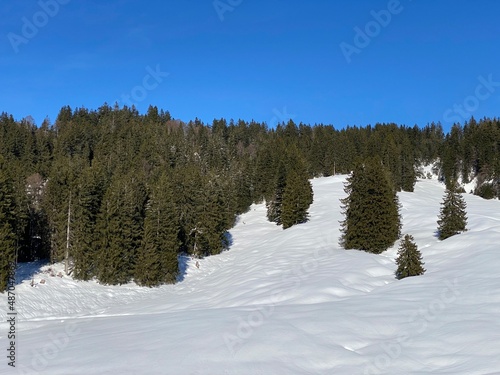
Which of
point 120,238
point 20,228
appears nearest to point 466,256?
point 120,238

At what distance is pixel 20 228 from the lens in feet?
118

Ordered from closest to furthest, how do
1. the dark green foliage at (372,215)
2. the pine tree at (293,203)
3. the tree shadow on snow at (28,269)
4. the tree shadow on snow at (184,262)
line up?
the tree shadow on snow at (28,269)
the dark green foliage at (372,215)
the tree shadow on snow at (184,262)
the pine tree at (293,203)

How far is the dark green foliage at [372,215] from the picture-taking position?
37844 millimetres

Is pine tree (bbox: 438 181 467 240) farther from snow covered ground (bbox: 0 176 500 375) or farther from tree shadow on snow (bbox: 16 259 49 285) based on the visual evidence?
tree shadow on snow (bbox: 16 259 49 285)

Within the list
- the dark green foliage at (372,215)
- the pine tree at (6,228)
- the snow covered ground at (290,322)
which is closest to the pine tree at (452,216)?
the snow covered ground at (290,322)

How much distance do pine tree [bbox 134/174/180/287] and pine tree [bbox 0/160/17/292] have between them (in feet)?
34.8

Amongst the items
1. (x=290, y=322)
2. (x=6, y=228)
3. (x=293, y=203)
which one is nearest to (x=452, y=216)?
(x=293, y=203)

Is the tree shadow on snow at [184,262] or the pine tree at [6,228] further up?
the pine tree at [6,228]

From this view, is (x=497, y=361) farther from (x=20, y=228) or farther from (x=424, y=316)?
(x=20, y=228)

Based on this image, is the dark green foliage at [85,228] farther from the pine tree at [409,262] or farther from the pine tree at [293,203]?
the pine tree at [293,203]

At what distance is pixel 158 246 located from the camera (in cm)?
3797

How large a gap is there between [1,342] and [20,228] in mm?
22011

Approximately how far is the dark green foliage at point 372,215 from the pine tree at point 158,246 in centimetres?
1764

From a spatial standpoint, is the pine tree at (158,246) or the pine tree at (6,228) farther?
the pine tree at (158,246)
